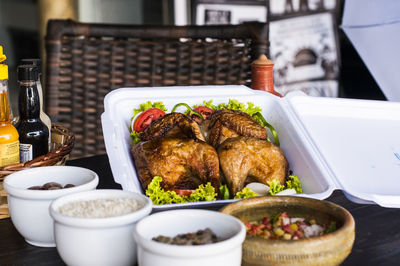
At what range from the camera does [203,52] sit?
254 cm

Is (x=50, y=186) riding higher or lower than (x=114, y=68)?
lower

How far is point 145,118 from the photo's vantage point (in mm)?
1657

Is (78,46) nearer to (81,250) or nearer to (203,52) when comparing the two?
(203,52)

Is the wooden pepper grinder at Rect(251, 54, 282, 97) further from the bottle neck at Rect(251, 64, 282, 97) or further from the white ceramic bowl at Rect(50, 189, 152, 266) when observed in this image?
the white ceramic bowl at Rect(50, 189, 152, 266)

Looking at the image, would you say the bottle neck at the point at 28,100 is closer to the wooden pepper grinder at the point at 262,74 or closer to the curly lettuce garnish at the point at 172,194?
the curly lettuce garnish at the point at 172,194

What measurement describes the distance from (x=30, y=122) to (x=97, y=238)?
0.64 metres

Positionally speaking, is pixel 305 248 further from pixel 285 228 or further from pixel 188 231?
pixel 188 231

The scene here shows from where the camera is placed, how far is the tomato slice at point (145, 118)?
165 centimetres

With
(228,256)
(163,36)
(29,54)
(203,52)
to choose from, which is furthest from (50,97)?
(29,54)

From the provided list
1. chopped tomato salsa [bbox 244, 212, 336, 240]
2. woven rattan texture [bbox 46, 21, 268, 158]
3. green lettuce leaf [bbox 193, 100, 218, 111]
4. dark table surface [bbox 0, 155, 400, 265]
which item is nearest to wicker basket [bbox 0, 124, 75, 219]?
Answer: dark table surface [bbox 0, 155, 400, 265]

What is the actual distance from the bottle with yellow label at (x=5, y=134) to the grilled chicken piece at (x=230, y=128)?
57 centimetres

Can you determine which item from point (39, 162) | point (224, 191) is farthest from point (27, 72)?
point (224, 191)

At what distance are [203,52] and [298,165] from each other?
116 centimetres

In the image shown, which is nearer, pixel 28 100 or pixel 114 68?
pixel 28 100
